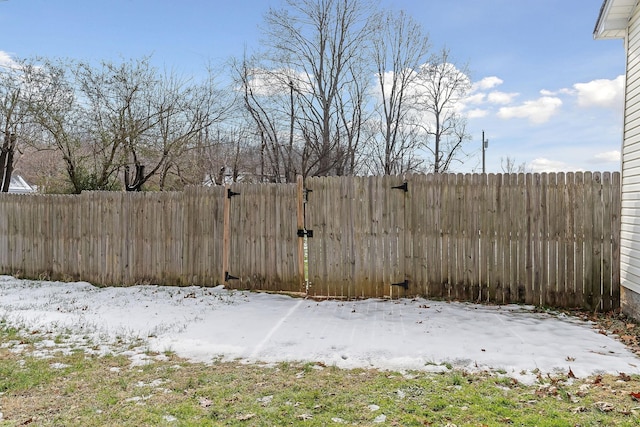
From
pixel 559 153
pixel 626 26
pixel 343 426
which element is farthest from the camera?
pixel 559 153

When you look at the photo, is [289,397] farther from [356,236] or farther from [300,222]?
[300,222]

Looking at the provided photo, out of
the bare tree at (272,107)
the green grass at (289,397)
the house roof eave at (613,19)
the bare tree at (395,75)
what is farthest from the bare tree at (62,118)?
the bare tree at (395,75)

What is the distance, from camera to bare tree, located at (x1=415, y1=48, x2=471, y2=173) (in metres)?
17.4

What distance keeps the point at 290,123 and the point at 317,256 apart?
9282 millimetres

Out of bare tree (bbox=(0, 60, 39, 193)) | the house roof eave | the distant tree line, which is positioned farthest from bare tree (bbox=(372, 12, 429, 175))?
bare tree (bbox=(0, 60, 39, 193))

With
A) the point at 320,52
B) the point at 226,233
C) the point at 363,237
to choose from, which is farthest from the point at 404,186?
the point at 320,52

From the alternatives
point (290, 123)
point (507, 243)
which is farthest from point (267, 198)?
point (290, 123)

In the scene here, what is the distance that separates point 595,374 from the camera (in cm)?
328

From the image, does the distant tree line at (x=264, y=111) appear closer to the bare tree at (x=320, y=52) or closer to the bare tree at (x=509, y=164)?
the bare tree at (x=320, y=52)

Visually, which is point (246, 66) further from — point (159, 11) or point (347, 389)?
point (347, 389)

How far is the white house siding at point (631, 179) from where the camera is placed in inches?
190

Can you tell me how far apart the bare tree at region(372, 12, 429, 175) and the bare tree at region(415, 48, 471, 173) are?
685 mm

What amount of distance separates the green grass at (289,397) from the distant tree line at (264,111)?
758cm

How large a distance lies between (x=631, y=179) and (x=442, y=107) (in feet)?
45.2
